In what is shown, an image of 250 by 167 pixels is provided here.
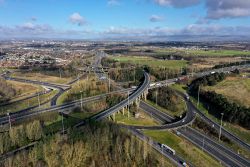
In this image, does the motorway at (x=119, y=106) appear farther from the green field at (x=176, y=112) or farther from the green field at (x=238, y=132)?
the green field at (x=238, y=132)

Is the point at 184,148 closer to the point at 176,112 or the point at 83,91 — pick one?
the point at 176,112

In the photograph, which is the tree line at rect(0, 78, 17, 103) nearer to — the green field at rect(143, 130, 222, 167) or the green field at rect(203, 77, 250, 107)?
the green field at rect(143, 130, 222, 167)

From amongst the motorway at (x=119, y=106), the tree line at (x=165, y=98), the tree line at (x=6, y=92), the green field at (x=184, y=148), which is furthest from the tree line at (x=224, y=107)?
the tree line at (x=6, y=92)

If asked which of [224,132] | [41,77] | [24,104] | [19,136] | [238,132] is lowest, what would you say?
[238,132]

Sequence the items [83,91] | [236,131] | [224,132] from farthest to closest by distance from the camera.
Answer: [83,91] → [236,131] → [224,132]

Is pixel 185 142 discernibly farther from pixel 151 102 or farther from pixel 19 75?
pixel 19 75

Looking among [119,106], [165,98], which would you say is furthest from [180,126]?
[165,98]
